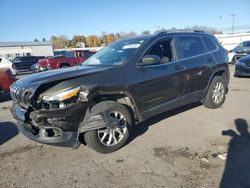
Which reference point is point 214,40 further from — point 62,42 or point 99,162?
point 62,42

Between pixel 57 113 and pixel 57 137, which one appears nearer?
pixel 57 113

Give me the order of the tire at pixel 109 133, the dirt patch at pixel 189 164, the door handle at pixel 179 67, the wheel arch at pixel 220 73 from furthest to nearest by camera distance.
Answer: the wheel arch at pixel 220 73 < the door handle at pixel 179 67 < the tire at pixel 109 133 < the dirt patch at pixel 189 164

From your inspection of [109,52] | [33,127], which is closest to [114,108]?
[33,127]

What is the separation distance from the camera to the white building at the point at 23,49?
156 feet

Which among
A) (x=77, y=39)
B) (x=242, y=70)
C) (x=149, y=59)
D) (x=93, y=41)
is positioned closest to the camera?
(x=149, y=59)

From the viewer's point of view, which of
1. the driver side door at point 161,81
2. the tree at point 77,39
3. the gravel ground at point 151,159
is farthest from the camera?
the tree at point 77,39

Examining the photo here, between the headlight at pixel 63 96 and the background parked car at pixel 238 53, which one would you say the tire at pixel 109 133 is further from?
the background parked car at pixel 238 53

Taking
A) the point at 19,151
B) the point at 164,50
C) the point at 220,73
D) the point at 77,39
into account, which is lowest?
the point at 19,151

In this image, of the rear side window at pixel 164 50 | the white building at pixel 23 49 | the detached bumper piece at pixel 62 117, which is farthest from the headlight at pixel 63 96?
the white building at pixel 23 49

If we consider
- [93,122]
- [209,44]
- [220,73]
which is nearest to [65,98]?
[93,122]

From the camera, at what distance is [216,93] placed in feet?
22.0

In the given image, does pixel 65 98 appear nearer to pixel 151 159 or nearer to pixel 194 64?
pixel 151 159

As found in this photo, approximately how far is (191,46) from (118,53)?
71.5 inches

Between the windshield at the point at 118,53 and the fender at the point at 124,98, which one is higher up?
the windshield at the point at 118,53
